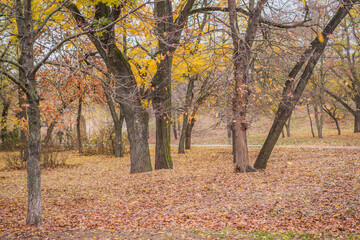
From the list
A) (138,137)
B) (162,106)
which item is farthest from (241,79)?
(138,137)

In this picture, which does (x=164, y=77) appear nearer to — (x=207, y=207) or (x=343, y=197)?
(x=207, y=207)

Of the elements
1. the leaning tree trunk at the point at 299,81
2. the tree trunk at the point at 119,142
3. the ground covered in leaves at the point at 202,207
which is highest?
the leaning tree trunk at the point at 299,81

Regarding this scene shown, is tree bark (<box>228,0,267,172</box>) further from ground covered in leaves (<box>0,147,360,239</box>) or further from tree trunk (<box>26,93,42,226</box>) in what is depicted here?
tree trunk (<box>26,93,42,226</box>)

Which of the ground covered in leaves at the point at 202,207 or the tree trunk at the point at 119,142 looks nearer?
the ground covered in leaves at the point at 202,207

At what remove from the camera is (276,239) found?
179 inches

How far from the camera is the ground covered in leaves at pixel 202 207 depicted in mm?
5207

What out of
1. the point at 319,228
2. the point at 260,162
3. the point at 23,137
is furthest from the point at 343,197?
the point at 23,137

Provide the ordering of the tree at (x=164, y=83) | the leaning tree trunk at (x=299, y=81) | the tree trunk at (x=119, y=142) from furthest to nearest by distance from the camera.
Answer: the tree trunk at (x=119, y=142) < the tree at (x=164, y=83) < the leaning tree trunk at (x=299, y=81)

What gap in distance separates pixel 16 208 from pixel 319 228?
687 centimetres

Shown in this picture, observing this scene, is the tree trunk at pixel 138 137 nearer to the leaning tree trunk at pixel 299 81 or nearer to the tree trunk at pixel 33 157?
the leaning tree trunk at pixel 299 81

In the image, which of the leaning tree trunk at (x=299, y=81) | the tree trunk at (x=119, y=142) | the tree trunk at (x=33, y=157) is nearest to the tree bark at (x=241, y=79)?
the leaning tree trunk at (x=299, y=81)

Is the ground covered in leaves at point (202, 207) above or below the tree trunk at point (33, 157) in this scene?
below

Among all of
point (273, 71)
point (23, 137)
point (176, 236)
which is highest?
point (273, 71)

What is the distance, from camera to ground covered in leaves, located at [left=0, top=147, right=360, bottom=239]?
521 cm
